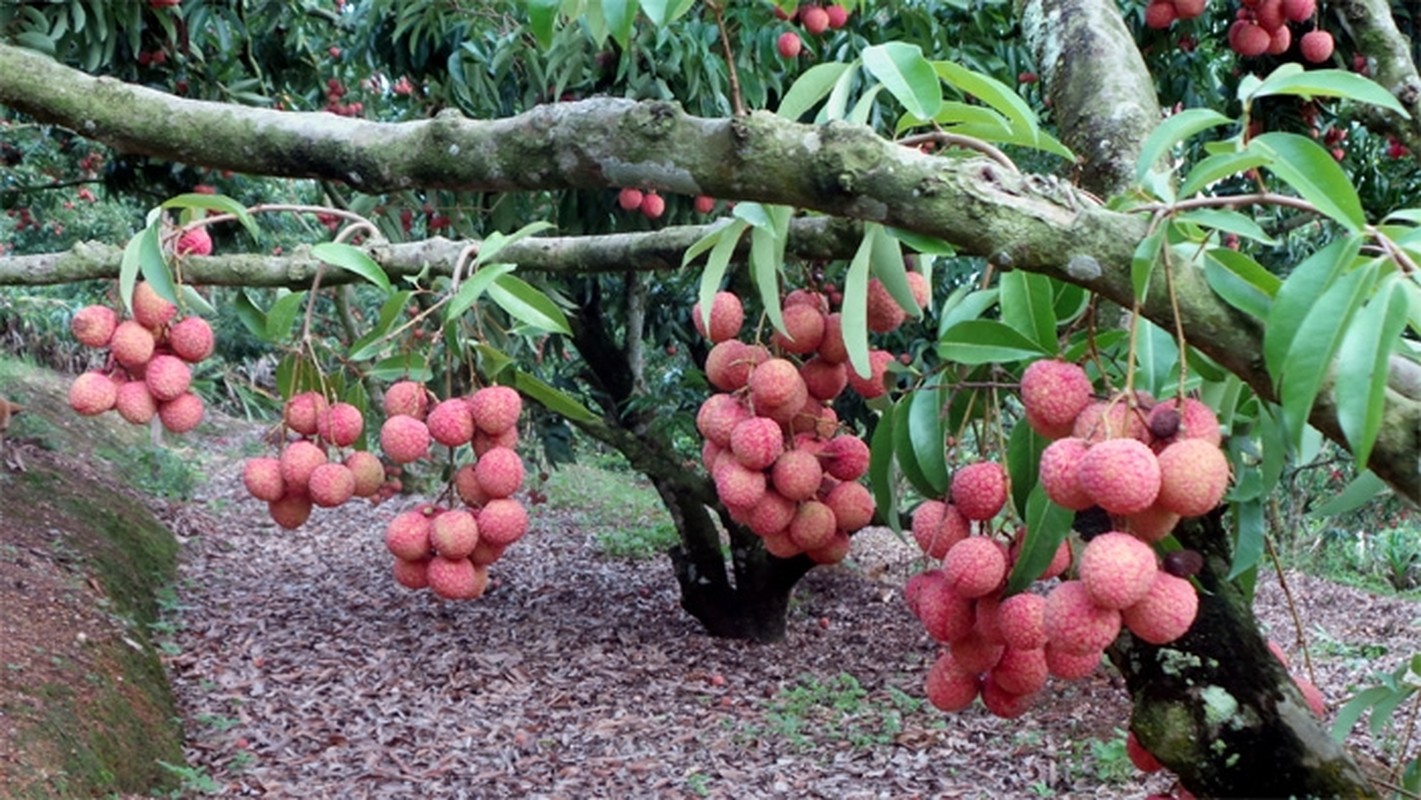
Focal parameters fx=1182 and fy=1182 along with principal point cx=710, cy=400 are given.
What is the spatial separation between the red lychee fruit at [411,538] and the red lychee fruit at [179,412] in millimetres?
322

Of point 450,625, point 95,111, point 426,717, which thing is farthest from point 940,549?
point 450,625

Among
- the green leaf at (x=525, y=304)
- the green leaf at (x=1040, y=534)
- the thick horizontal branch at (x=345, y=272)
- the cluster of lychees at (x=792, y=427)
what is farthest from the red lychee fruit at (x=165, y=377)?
the green leaf at (x=1040, y=534)

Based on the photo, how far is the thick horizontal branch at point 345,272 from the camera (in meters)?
1.56

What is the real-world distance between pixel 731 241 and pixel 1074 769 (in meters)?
4.41

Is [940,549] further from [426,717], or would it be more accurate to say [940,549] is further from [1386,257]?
[426,717]

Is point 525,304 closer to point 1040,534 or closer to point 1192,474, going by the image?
point 1040,534

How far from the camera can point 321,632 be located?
6.83 m

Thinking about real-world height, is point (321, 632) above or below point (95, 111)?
below

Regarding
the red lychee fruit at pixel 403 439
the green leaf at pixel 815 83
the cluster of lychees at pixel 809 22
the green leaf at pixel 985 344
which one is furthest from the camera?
the cluster of lychees at pixel 809 22

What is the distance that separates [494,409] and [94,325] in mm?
563

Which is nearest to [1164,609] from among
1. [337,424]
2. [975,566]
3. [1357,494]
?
[975,566]

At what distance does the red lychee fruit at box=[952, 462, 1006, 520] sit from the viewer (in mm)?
1229

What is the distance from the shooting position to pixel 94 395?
1.63 meters

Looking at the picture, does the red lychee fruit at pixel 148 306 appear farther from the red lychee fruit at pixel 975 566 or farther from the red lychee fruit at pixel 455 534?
the red lychee fruit at pixel 975 566
